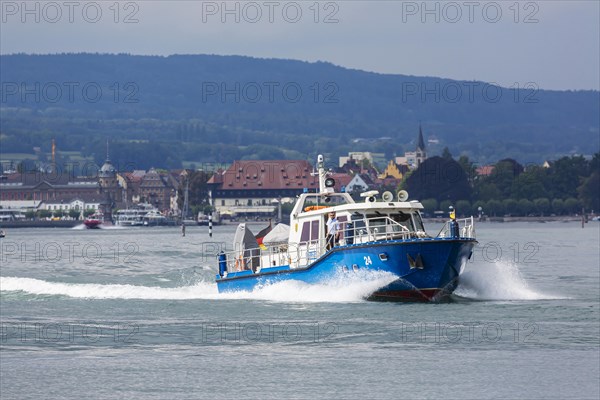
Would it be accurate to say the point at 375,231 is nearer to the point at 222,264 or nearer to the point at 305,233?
the point at 305,233

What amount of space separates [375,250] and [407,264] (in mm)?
1228

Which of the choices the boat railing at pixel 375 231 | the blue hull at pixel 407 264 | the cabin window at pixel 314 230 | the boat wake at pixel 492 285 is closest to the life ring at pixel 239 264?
the cabin window at pixel 314 230

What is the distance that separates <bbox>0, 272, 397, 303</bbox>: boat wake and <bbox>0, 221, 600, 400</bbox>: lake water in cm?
6

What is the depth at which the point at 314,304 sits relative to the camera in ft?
160

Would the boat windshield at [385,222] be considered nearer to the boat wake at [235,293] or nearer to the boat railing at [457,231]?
the boat railing at [457,231]

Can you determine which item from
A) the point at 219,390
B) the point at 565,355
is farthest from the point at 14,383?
the point at 565,355

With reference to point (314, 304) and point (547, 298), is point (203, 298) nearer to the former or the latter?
point (314, 304)

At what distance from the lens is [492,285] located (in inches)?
2052

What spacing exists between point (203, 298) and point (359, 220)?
8.72 meters

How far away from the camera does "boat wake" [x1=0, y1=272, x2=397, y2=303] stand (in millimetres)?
48656

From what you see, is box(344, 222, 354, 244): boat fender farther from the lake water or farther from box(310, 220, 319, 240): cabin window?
box(310, 220, 319, 240): cabin window

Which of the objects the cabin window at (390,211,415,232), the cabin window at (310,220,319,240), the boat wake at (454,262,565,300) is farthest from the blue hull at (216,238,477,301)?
the cabin window at (390,211,415,232)

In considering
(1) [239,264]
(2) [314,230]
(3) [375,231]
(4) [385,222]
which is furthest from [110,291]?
(4) [385,222]

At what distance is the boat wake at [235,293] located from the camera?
48.7 m
